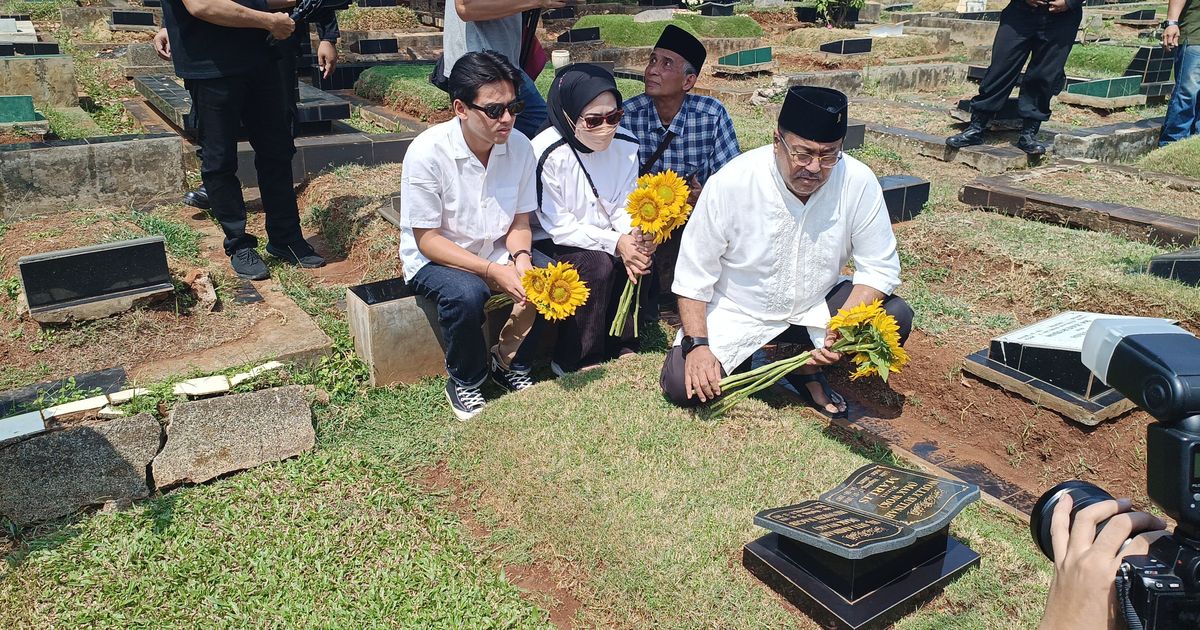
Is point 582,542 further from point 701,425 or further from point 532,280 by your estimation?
point 532,280

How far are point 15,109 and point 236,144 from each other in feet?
12.9

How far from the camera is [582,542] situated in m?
2.81

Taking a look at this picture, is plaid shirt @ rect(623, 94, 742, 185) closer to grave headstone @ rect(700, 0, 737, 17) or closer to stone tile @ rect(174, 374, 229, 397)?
stone tile @ rect(174, 374, 229, 397)

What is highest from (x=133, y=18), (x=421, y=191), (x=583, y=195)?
(x=133, y=18)

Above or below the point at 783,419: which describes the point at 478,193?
above

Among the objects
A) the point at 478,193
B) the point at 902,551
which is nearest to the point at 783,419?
the point at 902,551

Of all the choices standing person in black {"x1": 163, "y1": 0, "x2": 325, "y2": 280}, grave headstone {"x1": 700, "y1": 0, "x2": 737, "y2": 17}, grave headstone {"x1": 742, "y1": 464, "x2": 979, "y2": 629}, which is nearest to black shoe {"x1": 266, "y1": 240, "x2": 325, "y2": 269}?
standing person in black {"x1": 163, "y1": 0, "x2": 325, "y2": 280}

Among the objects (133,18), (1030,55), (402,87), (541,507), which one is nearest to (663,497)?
(541,507)

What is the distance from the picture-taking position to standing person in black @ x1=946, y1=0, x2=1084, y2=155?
23.9 ft

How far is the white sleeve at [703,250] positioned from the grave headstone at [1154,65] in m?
9.98

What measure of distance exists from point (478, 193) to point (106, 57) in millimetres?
10298

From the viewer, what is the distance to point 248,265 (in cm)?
466

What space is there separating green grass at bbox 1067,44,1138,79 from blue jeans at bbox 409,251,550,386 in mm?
11536

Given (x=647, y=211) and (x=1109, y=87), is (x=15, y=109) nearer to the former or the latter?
(x=647, y=211)
